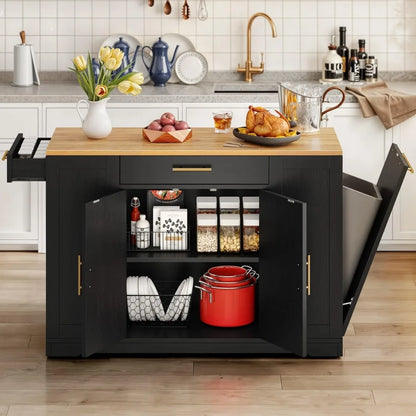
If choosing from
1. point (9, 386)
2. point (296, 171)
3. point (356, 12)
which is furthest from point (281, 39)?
point (9, 386)

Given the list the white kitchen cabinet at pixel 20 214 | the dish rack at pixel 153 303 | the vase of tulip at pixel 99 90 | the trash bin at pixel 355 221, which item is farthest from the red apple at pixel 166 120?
the white kitchen cabinet at pixel 20 214

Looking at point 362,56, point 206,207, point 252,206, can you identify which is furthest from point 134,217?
point 362,56

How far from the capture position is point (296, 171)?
4004 millimetres

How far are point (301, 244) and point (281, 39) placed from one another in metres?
2.74

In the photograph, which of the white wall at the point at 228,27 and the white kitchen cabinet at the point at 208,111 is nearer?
the white kitchen cabinet at the point at 208,111

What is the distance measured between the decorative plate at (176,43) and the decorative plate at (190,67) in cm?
7

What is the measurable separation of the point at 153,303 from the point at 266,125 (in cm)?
92

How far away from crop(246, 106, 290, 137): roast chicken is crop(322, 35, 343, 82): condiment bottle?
201 cm

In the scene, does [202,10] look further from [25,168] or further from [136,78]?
[25,168]

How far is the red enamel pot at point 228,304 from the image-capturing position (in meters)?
4.21

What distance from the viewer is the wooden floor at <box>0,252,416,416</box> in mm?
3670

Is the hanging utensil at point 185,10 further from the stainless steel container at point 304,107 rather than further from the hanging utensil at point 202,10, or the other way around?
the stainless steel container at point 304,107

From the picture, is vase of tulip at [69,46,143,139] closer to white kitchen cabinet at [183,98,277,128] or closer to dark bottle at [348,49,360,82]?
white kitchen cabinet at [183,98,277,128]

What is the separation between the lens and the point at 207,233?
13.9ft
